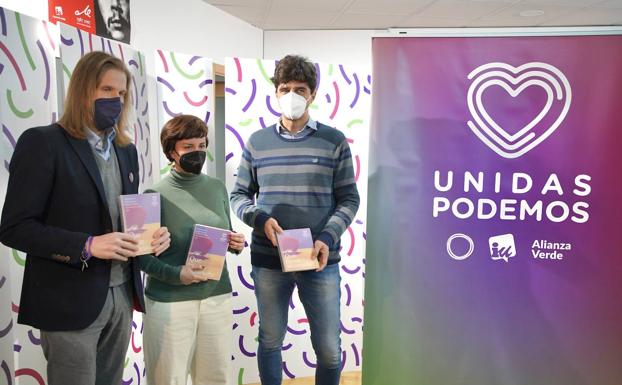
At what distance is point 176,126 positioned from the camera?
1729 millimetres

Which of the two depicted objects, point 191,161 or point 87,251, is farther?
point 191,161

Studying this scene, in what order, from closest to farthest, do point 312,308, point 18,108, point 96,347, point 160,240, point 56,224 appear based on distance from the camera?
point 56,224 < point 96,347 < point 160,240 < point 18,108 < point 312,308

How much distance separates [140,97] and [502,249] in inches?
71.6

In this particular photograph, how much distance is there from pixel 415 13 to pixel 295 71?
356 cm

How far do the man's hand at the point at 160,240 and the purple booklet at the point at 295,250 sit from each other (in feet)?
1.37

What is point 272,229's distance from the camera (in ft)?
5.96

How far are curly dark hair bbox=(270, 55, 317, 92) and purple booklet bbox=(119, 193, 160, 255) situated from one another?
0.72 meters

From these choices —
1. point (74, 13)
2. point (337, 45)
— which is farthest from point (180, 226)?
point (337, 45)

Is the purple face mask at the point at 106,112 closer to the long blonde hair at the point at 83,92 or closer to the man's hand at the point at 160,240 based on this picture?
the long blonde hair at the point at 83,92

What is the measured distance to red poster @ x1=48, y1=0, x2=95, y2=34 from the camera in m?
2.45

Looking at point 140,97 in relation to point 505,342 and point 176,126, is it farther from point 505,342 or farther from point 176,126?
point 505,342

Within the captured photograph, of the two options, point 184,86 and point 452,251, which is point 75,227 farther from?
point 452,251

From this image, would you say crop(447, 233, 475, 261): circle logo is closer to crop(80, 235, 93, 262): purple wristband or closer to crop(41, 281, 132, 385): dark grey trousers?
crop(41, 281, 132, 385): dark grey trousers

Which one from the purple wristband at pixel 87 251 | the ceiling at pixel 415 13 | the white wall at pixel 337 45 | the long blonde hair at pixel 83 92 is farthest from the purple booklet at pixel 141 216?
the white wall at pixel 337 45
